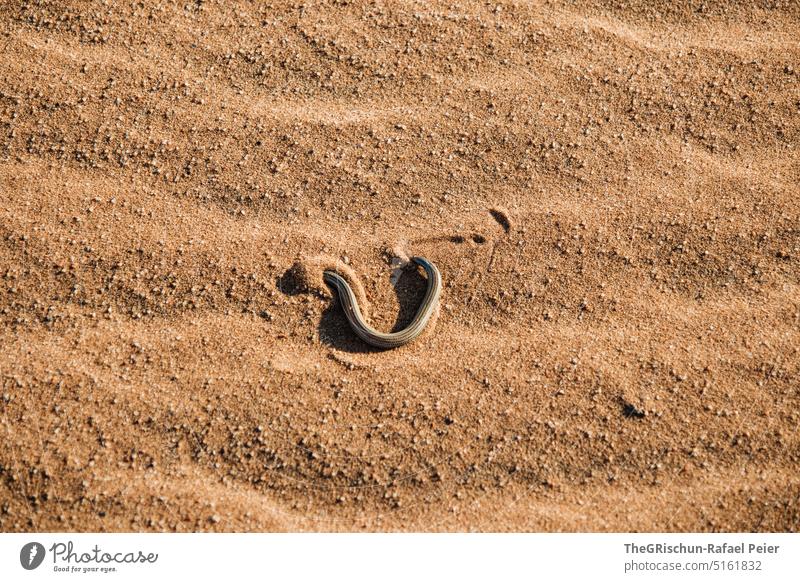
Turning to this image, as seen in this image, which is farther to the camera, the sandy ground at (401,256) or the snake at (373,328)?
the snake at (373,328)

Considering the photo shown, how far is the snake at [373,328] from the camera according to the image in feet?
9.79

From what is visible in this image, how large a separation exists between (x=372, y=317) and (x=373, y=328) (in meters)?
0.07

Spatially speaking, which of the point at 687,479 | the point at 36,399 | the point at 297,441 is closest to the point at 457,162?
the point at 297,441

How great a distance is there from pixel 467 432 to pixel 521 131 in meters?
1.58

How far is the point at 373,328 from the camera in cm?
303

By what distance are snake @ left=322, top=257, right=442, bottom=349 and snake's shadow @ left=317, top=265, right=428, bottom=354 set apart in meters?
0.03

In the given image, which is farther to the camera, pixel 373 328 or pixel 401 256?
pixel 401 256

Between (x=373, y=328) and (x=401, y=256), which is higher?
(x=401, y=256)

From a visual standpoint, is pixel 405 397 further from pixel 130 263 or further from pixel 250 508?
pixel 130 263

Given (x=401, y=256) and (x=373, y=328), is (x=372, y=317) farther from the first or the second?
(x=401, y=256)

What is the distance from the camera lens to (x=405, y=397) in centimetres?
292

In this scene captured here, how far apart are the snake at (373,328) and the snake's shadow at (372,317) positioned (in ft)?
0.11

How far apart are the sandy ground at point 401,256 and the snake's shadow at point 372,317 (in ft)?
0.05

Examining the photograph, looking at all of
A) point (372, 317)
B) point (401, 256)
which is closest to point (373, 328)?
point (372, 317)
